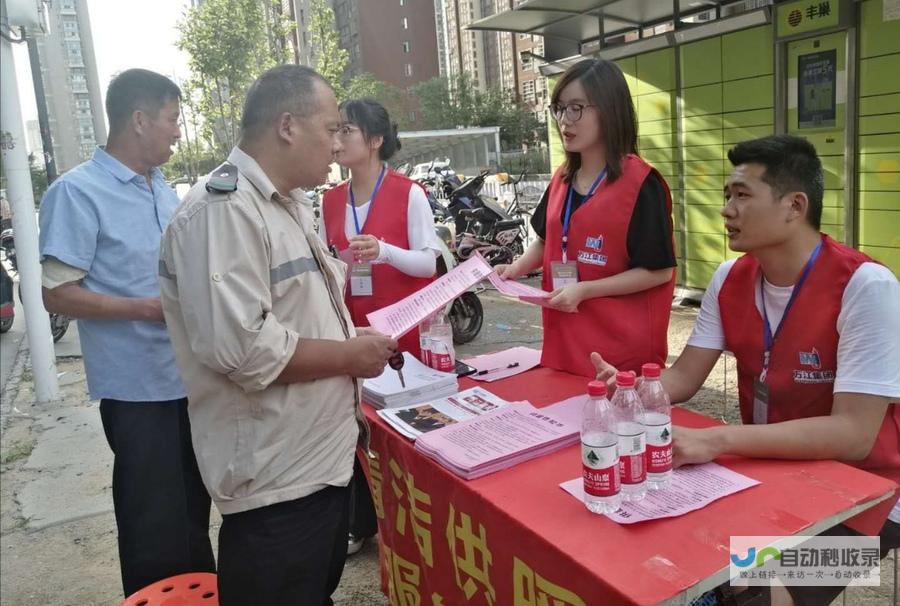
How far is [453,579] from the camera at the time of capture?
1811mm

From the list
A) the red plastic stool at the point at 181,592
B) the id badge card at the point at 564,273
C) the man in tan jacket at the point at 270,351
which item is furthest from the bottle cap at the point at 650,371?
the red plastic stool at the point at 181,592

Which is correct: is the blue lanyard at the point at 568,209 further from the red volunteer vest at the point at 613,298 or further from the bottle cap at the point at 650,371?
the bottle cap at the point at 650,371

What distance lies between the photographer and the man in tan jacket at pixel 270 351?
53.8 inches

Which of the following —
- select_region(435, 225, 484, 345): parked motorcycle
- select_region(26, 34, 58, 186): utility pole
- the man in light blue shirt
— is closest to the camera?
the man in light blue shirt

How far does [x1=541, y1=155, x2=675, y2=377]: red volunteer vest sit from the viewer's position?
209 centimetres

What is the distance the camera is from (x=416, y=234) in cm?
262

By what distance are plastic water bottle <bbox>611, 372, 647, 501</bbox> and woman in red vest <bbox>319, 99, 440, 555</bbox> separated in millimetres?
1227

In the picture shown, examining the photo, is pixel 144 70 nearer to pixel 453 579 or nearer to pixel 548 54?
pixel 453 579

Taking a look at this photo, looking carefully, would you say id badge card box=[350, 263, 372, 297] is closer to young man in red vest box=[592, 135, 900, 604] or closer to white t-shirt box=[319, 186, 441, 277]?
white t-shirt box=[319, 186, 441, 277]

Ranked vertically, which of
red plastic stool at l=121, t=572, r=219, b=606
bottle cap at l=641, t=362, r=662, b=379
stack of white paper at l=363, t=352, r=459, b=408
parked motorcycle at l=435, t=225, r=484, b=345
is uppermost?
bottle cap at l=641, t=362, r=662, b=379

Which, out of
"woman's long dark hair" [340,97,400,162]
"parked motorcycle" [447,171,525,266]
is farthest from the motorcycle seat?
"woman's long dark hair" [340,97,400,162]

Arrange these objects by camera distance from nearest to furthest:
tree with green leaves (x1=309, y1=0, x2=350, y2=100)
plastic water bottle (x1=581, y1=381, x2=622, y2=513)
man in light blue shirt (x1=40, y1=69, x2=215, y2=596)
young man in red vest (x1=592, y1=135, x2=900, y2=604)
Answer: plastic water bottle (x1=581, y1=381, x2=622, y2=513), young man in red vest (x1=592, y1=135, x2=900, y2=604), man in light blue shirt (x1=40, y1=69, x2=215, y2=596), tree with green leaves (x1=309, y1=0, x2=350, y2=100)

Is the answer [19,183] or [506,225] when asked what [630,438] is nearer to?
[19,183]

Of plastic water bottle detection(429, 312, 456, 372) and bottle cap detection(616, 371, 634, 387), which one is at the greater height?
bottle cap detection(616, 371, 634, 387)
